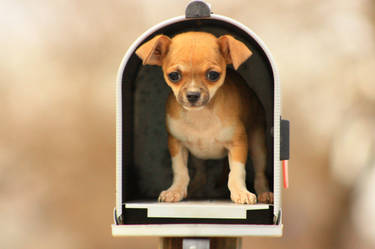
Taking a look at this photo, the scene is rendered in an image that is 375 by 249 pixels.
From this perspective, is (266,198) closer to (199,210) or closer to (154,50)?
(199,210)

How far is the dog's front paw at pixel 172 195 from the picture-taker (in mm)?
1683

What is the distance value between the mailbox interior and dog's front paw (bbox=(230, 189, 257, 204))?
0.14 metres

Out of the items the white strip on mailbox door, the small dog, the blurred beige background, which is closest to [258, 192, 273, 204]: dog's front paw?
the small dog

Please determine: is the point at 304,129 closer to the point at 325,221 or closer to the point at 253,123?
the point at 325,221

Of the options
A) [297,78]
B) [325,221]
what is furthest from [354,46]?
[325,221]

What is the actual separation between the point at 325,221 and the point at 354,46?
901 mm

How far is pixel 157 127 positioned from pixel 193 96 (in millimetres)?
404

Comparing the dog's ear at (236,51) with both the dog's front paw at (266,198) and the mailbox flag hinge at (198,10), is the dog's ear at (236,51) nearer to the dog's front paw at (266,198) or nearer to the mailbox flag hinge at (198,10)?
the mailbox flag hinge at (198,10)

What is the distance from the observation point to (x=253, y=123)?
183cm

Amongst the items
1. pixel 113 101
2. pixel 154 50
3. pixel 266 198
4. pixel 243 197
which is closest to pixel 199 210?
pixel 243 197

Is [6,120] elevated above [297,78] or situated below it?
below

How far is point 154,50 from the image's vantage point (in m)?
1.66

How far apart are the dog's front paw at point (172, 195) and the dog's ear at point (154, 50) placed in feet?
1.44

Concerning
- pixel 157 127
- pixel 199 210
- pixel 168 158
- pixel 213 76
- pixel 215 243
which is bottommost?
pixel 215 243
